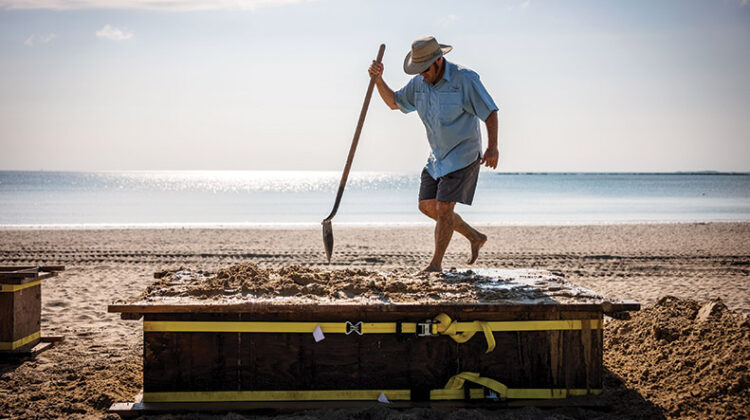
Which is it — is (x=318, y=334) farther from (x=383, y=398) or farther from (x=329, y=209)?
(x=329, y=209)

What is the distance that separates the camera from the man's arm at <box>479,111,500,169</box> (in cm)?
422

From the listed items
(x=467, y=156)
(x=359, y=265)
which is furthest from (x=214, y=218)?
(x=467, y=156)

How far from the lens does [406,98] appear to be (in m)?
4.67

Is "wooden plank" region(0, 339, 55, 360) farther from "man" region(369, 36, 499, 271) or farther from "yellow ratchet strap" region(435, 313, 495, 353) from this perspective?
"yellow ratchet strap" region(435, 313, 495, 353)

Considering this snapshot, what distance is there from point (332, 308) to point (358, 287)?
1.61ft

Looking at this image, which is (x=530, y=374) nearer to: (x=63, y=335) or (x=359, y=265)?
(x=63, y=335)

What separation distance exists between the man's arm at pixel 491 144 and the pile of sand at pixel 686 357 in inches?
62.9

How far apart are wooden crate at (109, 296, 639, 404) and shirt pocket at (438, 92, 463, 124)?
167 centimetres

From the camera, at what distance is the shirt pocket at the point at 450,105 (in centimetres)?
429

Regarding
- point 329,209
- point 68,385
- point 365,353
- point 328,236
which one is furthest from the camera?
point 329,209

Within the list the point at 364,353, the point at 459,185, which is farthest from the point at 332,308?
the point at 459,185

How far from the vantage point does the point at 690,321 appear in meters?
4.04

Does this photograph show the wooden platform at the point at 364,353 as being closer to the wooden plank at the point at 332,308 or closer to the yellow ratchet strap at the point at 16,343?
the wooden plank at the point at 332,308

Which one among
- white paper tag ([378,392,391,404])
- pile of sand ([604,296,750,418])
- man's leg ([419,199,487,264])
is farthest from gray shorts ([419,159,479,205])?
white paper tag ([378,392,391,404])
